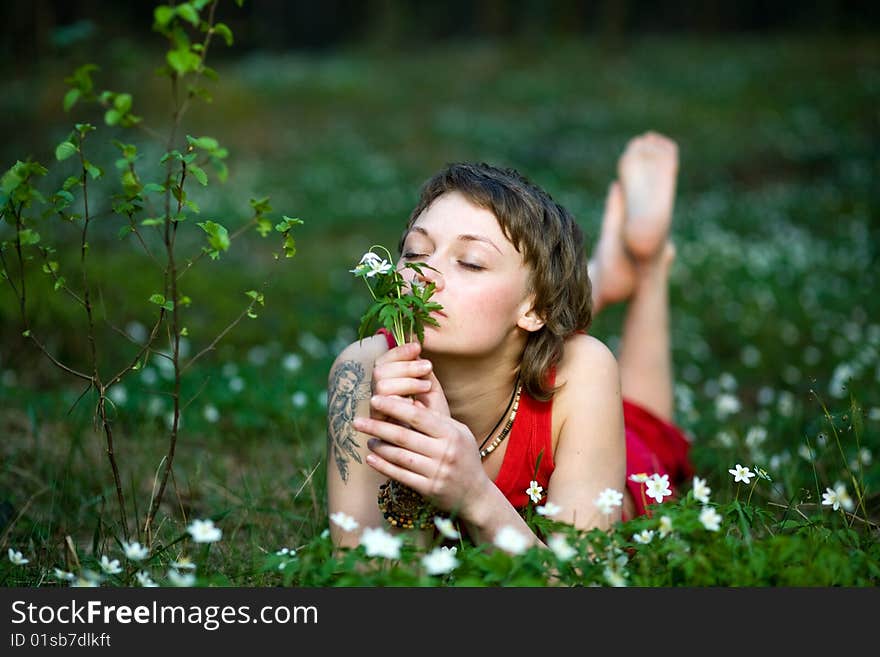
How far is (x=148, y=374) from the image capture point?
455 centimetres

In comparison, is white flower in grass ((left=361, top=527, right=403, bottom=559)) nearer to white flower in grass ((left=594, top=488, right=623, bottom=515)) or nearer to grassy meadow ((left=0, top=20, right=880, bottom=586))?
grassy meadow ((left=0, top=20, right=880, bottom=586))

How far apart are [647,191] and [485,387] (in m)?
2.50

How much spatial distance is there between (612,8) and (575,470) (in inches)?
925

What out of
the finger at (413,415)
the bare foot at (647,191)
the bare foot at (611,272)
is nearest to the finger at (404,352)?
the finger at (413,415)

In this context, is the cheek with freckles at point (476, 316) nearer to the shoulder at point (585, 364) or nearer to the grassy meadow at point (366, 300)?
the shoulder at point (585, 364)

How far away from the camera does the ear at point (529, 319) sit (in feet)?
8.22

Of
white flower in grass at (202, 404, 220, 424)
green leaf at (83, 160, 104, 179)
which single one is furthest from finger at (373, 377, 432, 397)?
white flower in grass at (202, 404, 220, 424)

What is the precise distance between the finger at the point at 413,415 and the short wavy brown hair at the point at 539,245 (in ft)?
2.05

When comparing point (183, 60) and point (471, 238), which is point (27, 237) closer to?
point (183, 60)

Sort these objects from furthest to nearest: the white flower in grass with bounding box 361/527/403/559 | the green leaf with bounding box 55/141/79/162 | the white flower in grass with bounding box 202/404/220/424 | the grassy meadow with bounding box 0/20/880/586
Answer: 1. the white flower in grass with bounding box 202/404/220/424
2. the grassy meadow with bounding box 0/20/880/586
3. the green leaf with bounding box 55/141/79/162
4. the white flower in grass with bounding box 361/527/403/559

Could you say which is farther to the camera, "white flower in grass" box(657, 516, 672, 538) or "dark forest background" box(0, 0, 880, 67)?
"dark forest background" box(0, 0, 880, 67)

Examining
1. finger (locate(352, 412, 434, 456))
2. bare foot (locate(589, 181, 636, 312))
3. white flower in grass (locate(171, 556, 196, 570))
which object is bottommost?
A: white flower in grass (locate(171, 556, 196, 570))

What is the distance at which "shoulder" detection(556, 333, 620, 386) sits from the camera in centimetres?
259

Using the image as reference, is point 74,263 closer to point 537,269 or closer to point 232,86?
point 537,269
